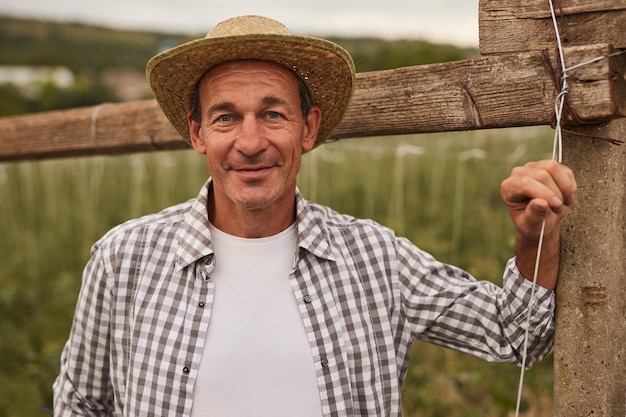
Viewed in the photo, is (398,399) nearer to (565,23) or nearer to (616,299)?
(616,299)

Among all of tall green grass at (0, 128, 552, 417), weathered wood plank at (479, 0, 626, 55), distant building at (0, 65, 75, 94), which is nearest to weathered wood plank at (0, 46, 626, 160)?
weathered wood plank at (479, 0, 626, 55)

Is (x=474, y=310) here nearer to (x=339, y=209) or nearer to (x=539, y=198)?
(x=539, y=198)

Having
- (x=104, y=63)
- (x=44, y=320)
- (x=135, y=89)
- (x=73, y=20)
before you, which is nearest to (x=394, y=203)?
(x=44, y=320)

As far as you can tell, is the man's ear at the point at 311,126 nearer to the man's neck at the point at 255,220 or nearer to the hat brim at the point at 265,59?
the hat brim at the point at 265,59

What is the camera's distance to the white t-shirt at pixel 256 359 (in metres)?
1.67

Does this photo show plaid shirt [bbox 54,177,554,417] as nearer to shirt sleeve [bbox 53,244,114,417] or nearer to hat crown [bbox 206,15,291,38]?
shirt sleeve [bbox 53,244,114,417]

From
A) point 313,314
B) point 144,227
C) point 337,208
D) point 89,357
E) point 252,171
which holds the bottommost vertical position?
point 89,357

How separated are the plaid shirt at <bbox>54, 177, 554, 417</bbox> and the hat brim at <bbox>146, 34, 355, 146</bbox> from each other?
30 cm

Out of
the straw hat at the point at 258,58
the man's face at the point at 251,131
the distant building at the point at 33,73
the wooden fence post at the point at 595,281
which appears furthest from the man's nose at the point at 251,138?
the distant building at the point at 33,73

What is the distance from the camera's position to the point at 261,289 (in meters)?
1.77

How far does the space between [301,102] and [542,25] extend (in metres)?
0.67

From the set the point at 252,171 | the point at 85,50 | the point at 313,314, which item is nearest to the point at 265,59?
the point at 252,171

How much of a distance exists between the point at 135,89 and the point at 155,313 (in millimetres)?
61072

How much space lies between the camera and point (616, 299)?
1455mm
